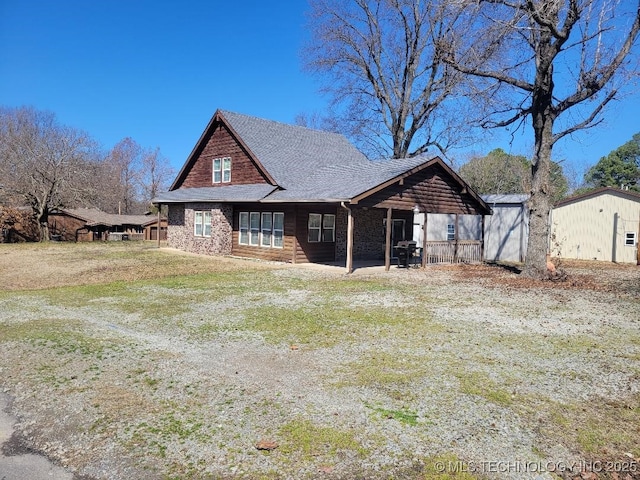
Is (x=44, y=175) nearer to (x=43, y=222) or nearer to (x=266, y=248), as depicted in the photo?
(x=43, y=222)

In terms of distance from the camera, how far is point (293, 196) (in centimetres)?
1770

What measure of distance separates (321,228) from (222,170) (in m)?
7.29

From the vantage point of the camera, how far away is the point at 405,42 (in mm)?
29875

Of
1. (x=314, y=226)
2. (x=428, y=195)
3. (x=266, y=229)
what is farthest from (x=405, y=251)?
(x=266, y=229)

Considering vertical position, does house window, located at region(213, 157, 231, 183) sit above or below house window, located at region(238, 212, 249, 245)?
above

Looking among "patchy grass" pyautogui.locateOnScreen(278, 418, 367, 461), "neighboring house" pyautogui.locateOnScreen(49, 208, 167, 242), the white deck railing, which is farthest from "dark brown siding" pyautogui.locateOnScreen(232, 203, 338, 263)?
"neighboring house" pyautogui.locateOnScreen(49, 208, 167, 242)

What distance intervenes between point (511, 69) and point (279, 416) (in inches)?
612

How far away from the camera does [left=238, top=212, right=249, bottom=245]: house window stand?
21.3 metres

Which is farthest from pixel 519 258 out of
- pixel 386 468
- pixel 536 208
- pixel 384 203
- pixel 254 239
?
pixel 386 468

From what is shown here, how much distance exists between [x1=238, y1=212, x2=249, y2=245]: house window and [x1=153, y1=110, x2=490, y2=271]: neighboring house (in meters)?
0.05

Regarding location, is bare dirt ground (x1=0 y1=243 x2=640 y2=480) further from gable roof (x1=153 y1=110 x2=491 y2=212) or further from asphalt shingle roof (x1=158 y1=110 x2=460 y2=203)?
asphalt shingle roof (x1=158 y1=110 x2=460 y2=203)

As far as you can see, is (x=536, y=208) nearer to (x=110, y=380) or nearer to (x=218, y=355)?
(x=218, y=355)

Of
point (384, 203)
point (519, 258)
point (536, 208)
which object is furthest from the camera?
point (519, 258)

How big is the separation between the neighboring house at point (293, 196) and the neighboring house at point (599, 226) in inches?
275
